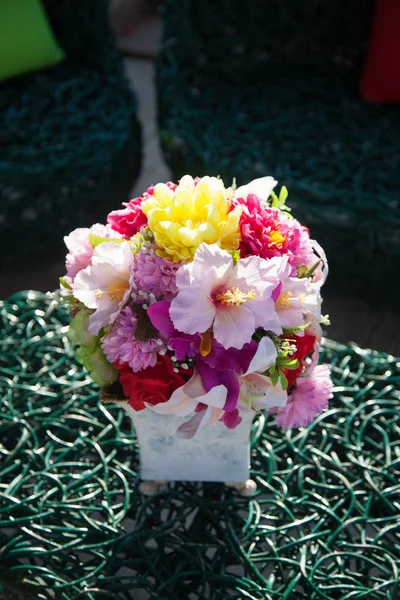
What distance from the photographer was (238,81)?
2.06 metres

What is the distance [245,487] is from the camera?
1060 mm

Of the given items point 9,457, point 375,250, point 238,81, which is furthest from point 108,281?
point 238,81

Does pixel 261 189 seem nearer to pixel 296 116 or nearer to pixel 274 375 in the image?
pixel 274 375

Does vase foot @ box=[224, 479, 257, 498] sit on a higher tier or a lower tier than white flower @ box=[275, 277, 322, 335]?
lower

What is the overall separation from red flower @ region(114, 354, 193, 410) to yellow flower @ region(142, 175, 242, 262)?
13 cm

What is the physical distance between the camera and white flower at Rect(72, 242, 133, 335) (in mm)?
843

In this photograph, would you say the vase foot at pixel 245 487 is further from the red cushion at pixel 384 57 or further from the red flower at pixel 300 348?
the red cushion at pixel 384 57

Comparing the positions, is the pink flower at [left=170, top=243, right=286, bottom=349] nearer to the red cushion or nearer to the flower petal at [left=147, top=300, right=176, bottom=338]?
the flower petal at [left=147, top=300, right=176, bottom=338]

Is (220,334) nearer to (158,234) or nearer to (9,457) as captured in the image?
(158,234)

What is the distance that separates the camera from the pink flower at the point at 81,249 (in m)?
0.90

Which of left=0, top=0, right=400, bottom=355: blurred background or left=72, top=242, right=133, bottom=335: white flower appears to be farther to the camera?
left=0, top=0, right=400, bottom=355: blurred background

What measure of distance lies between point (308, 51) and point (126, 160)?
25.1 inches

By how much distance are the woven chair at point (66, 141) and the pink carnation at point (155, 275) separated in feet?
3.32

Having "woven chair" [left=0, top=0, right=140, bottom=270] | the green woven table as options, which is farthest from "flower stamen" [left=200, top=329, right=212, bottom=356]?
"woven chair" [left=0, top=0, right=140, bottom=270]
